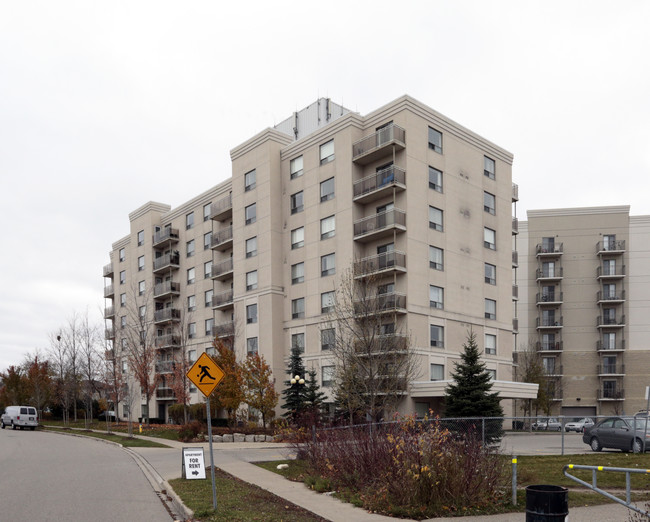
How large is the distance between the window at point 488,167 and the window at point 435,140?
17.7 ft

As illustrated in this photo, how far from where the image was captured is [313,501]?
13.0 meters

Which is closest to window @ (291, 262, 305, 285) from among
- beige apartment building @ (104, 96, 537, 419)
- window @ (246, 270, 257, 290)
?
beige apartment building @ (104, 96, 537, 419)

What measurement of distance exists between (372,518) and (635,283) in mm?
61867

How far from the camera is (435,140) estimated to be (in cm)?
4153

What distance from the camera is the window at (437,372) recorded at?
1538 inches

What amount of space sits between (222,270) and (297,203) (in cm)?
1081

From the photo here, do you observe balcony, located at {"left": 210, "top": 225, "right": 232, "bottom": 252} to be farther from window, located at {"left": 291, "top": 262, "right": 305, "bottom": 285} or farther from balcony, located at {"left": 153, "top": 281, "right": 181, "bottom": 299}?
balcony, located at {"left": 153, "top": 281, "right": 181, "bottom": 299}

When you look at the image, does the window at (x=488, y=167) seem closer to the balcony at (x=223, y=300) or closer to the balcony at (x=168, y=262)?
the balcony at (x=223, y=300)

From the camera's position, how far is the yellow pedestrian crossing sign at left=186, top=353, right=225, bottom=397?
11858 millimetres

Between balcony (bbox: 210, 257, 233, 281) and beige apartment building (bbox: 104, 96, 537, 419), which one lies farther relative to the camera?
balcony (bbox: 210, 257, 233, 281)

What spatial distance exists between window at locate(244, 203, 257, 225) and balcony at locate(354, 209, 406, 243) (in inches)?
416

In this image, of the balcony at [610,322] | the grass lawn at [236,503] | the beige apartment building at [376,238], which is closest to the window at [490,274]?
the beige apartment building at [376,238]

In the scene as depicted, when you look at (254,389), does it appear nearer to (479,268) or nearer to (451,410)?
(451,410)

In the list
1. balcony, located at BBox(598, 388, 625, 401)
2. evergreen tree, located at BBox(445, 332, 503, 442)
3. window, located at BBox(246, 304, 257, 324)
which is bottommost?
balcony, located at BBox(598, 388, 625, 401)
